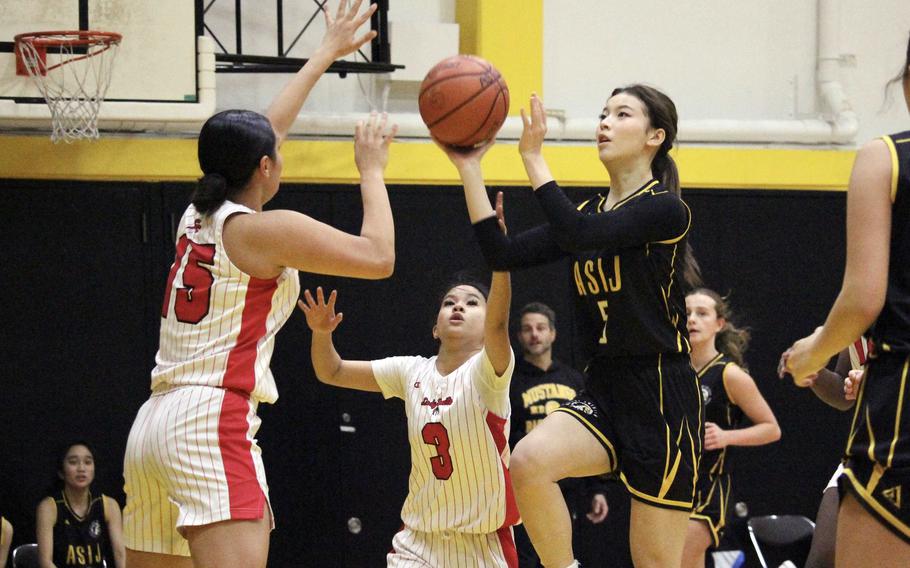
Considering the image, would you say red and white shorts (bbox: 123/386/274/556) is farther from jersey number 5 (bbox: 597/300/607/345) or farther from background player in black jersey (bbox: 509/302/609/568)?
background player in black jersey (bbox: 509/302/609/568)

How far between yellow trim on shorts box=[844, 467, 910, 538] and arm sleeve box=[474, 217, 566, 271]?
5.40 ft

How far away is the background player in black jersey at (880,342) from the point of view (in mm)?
2504

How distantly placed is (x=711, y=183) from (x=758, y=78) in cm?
112

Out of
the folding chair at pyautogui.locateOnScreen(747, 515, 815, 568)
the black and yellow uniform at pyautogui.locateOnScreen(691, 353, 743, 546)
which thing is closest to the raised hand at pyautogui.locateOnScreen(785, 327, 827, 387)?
the black and yellow uniform at pyautogui.locateOnScreen(691, 353, 743, 546)

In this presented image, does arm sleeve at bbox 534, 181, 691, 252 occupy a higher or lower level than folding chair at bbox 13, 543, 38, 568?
higher

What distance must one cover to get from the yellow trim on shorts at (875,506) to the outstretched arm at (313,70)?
238 centimetres

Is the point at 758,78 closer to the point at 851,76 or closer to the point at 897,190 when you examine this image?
the point at 851,76

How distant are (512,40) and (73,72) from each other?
3.36 meters

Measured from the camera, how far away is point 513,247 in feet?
13.3

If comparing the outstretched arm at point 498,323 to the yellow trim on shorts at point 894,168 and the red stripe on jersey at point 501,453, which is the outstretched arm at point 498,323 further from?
the yellow trim on shorts at point 894,168

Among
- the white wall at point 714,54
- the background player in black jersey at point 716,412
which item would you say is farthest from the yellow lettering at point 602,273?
the white wall at point 714,54

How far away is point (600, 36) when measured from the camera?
9.42m

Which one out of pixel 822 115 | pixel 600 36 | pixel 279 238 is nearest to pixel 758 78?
pixel 822 115

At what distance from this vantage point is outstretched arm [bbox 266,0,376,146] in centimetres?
439
